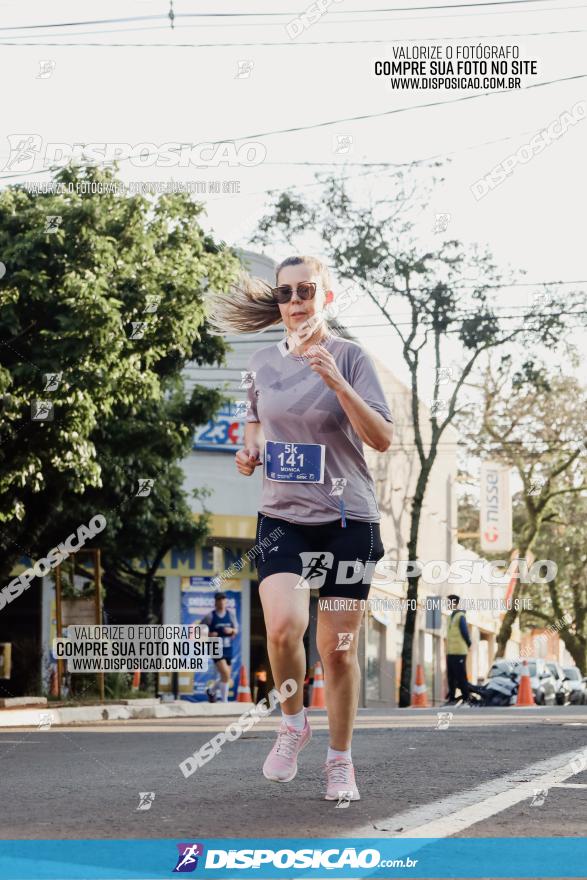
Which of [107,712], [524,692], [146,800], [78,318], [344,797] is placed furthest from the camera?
[524,692]

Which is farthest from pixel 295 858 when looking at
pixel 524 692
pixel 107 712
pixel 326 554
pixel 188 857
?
pixel 524 692

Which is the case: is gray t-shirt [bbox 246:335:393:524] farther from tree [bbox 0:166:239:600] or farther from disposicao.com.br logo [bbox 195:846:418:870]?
tree [bbox 0:166:239:600]

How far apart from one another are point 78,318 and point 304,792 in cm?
1086

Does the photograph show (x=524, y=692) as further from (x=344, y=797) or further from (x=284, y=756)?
(x=344, y=797)

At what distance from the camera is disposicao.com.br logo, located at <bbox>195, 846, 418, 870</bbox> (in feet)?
12.4

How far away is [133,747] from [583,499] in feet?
130

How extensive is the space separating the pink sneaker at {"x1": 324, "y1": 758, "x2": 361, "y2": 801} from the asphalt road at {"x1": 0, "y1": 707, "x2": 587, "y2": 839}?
0.07 metres

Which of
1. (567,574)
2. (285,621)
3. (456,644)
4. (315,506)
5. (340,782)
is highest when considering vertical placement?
(315,506)

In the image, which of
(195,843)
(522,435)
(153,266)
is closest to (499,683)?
(153,266)

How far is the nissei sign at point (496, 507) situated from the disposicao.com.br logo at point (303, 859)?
4047 cm

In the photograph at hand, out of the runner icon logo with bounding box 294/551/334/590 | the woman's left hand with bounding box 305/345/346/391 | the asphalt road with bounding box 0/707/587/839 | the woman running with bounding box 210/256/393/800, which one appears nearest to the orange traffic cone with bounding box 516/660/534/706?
the asphalt road with bounding box 0/707/587/839

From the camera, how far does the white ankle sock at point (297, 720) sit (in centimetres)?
536

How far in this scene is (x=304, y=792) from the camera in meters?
5.54

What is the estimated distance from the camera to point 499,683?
2769 cm
